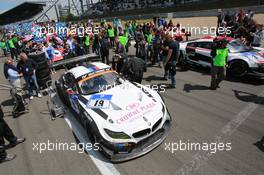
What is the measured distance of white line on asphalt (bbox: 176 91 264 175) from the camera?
3.97 meters

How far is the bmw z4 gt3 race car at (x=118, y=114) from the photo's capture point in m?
4.24

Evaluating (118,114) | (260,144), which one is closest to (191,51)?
(260,144)

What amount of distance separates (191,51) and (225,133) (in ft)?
16.6

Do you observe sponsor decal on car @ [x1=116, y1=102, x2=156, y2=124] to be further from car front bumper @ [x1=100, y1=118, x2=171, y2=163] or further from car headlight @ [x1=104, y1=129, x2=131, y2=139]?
car front bumper @ [x1=100, y1=118, x2=171, y2=163]

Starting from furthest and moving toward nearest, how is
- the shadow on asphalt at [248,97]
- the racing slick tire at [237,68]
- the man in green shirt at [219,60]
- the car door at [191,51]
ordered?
the car door at [191,51]
the racing slick tire at [237,68]
the man in green shirt at [219,60]
the shadow on asphalt at [248,97]

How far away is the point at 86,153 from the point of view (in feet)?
15.5

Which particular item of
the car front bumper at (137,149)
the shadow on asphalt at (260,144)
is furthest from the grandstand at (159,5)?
the car front bumper at (137,149)

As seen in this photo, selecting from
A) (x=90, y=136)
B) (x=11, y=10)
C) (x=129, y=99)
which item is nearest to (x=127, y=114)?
(x=129, y=99)

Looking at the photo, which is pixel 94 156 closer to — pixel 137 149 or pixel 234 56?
pixel 137 149

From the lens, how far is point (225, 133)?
4902 mm

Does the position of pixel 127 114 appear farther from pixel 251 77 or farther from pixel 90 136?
pixel 251 77

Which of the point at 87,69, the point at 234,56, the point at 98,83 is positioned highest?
the point at 87,69

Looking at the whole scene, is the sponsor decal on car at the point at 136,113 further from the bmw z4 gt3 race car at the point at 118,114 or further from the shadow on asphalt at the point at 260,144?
the shadow on asphalt at the point at 260,144

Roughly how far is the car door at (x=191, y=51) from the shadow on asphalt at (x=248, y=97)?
2762 mm
